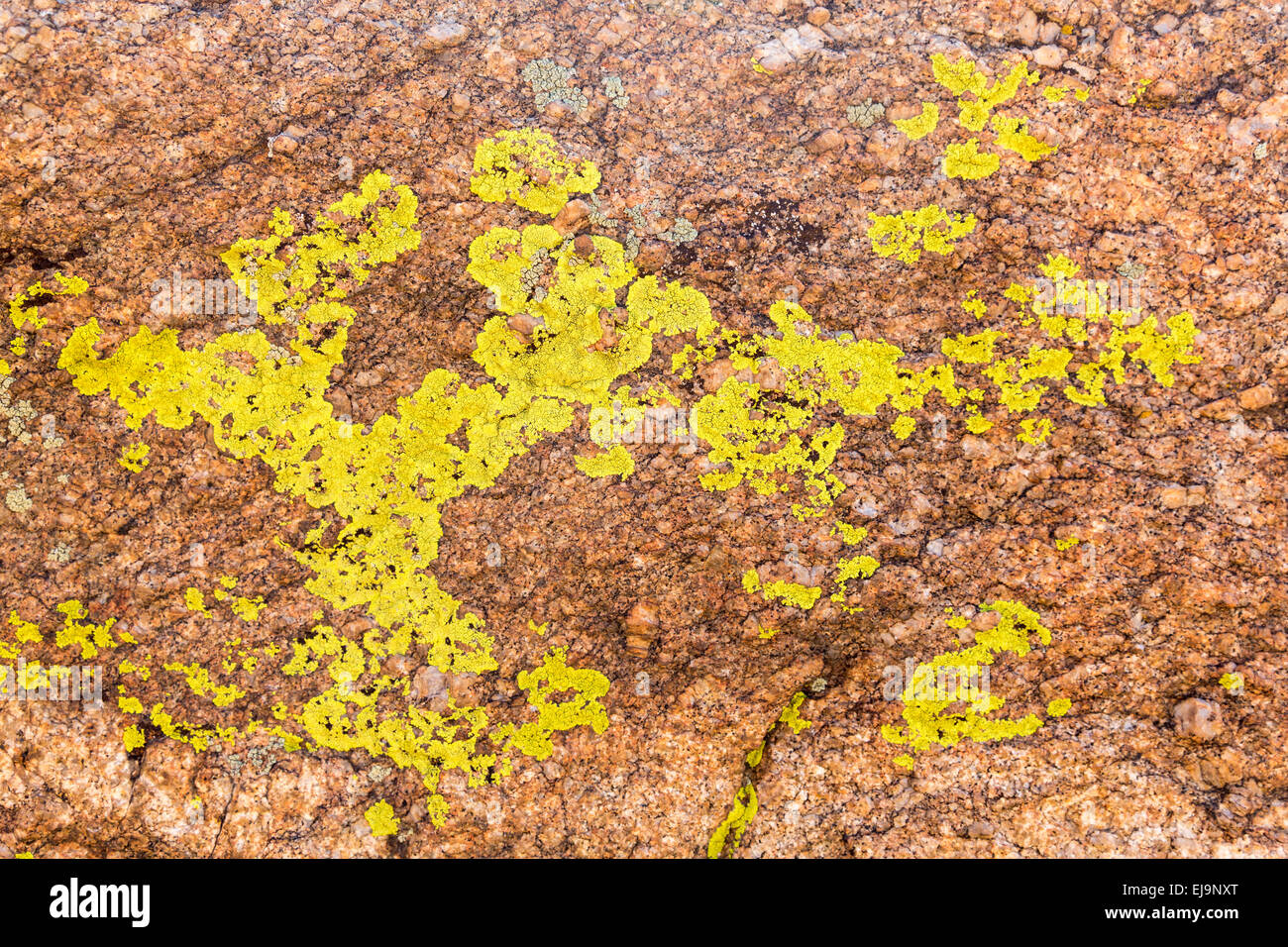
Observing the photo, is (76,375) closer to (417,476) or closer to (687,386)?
(417,476)

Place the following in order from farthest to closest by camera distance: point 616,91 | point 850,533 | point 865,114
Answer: point 616,91, point 865,114, point 850,533

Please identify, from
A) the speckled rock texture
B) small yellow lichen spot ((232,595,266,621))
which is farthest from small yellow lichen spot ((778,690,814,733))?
small yellow lichen spot ((232,595,266,621))

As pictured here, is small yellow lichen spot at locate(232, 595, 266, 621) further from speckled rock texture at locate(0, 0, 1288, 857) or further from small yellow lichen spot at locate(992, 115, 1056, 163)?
small yellow lichen spot at locate(992, 115, 1056, 163)

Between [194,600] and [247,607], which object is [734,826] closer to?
[247,607]

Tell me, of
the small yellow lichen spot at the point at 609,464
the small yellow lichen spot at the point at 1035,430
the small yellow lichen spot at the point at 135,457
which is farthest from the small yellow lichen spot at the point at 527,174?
the small yellow lichen spot at the point at 1035,430

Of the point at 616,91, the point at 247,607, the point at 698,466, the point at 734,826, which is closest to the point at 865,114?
the point at 616,91

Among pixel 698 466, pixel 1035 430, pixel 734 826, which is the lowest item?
pixel 734 826
